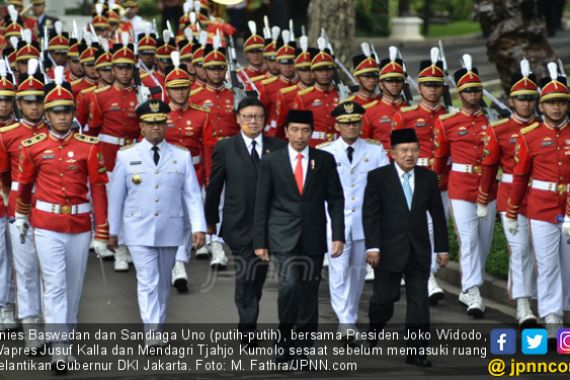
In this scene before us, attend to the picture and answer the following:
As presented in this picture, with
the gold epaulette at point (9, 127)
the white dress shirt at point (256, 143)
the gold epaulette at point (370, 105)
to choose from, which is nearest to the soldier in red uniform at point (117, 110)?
the gold epaulette at point (370, 105)

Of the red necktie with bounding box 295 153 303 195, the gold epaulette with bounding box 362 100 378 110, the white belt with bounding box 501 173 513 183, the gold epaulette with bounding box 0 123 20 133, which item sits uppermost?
the gold epaulette with bounding box 0 123 20 133

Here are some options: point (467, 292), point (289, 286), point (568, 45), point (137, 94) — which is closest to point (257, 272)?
point (289, 286)

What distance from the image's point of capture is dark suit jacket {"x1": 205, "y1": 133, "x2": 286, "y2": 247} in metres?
13.3

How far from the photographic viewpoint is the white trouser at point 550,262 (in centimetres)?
1346

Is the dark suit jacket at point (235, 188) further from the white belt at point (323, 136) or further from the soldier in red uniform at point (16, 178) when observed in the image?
the white belt at point (323, 136)

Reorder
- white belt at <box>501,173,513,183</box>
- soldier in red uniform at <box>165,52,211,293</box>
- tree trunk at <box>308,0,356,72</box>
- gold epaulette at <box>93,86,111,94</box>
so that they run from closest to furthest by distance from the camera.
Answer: white belt at <box>501,173,513,183</box>, soldier in red uniform at <box>165,52,211,293</box>, gold epaulette at <box>93,86,111,94</box>, tree trunk at <box>308,0,356,72</box>

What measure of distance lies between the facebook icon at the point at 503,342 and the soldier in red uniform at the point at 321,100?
4.70 meters

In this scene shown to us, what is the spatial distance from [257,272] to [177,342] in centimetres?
92

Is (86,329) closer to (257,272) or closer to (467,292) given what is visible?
(257,272)

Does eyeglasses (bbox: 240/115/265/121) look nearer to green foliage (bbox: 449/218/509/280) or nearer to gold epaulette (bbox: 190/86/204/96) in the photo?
green foliage (bbox: 449/218/509/280)

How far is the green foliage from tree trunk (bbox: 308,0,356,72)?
6404mm

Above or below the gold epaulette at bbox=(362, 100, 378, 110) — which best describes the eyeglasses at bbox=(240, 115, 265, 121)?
above

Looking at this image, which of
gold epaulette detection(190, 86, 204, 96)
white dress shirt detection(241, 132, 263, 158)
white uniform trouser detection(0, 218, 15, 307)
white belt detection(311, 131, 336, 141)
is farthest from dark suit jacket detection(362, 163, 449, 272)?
gold epaulette detection(190, 86, 204, 96)

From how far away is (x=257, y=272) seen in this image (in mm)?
13258
